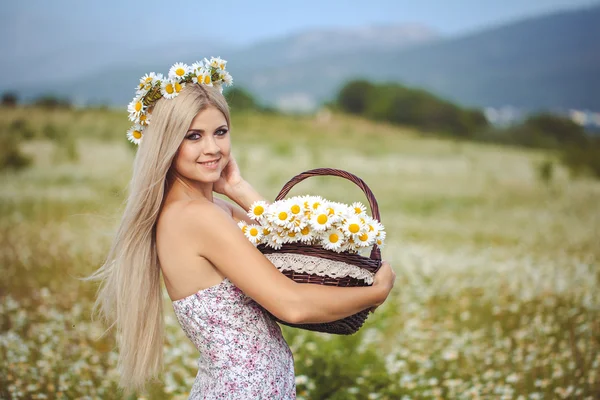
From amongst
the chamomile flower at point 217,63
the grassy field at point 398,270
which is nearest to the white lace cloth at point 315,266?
the chamomile flower at point 217,63

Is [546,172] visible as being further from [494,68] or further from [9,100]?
[494,68]

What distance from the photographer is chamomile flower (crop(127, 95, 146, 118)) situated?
239 centimetres

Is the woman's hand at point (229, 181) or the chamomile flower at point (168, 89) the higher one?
the woman's hand at point (229, 181)

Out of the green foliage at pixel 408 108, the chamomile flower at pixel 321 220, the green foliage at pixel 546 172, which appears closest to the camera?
the chamomile flower at pixel 321 220

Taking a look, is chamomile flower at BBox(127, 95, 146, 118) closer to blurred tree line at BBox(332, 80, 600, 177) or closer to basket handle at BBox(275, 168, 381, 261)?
basket handle at BBox(275, 168, 381, 261)

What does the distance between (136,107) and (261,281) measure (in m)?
0.80

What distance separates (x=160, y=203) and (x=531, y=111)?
19065 millimetres

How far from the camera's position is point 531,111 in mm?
19734

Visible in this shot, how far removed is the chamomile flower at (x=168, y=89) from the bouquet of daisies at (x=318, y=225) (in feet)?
1.74

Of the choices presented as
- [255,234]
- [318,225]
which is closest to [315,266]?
[318,225]

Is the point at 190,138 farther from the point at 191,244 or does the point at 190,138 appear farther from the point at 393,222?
the point at 393,222

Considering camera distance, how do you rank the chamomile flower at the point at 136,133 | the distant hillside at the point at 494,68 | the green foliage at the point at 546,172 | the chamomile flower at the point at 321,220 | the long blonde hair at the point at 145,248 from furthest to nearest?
the distant hillside at the point at 494,68
the green foliage at the point at 546,172
the chamomile flower at the point at 136,133
the long blonde hair at the point at 145,248
the chamomile flower at the point at 321,220

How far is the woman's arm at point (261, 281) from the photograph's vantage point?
216cm

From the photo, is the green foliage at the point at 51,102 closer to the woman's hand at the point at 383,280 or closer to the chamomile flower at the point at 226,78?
the chamomile flower at the point at 226,78
